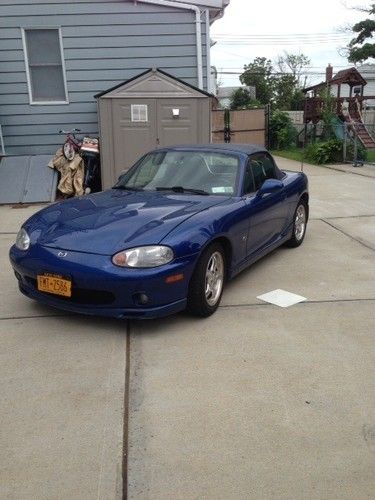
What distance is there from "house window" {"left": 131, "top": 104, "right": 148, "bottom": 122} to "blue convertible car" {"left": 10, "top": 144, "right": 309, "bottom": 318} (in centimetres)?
430

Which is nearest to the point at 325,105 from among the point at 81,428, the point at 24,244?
the point at 24,244

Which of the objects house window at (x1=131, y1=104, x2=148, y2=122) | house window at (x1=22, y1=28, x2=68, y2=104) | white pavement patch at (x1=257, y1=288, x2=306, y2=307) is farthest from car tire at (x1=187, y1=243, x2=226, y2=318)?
house window at (x1=22, y1=28, x2=68, y2=104)

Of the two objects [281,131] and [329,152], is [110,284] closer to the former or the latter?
[329,152]

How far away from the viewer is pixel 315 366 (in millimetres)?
3117

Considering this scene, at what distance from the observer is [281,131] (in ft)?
81.6

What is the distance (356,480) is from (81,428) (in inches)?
54.2

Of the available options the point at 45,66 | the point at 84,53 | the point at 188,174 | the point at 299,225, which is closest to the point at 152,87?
the point at 84,53

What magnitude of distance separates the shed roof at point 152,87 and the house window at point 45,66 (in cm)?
127

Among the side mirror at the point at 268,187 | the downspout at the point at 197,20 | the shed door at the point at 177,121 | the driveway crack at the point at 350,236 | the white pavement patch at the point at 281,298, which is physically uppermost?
the downspout at the point at 197,20

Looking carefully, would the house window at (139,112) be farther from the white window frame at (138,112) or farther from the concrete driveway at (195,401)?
the concrete driveway at (195,401)

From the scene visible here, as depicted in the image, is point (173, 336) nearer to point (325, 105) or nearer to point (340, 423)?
point (340, 423)

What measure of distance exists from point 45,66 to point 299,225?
21.1 ft

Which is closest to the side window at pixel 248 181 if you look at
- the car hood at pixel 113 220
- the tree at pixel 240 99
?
the car hood at pixel 113 220

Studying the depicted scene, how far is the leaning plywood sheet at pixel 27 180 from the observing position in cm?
874
